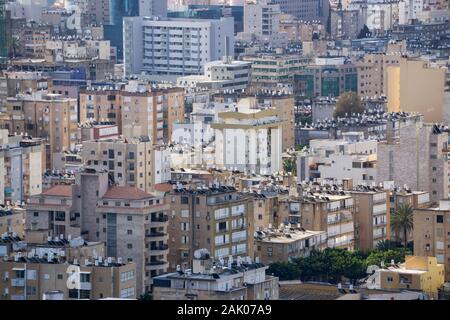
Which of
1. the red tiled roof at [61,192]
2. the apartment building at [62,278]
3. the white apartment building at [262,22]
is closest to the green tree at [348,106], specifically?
the red tiled roof at [61,192]

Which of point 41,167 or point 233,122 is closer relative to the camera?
point 41,167

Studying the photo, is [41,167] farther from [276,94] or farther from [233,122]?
[276,94]

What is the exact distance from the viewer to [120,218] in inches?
750

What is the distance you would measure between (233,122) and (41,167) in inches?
195

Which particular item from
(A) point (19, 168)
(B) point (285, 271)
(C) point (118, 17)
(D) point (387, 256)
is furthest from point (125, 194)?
(C) point (118, 17)

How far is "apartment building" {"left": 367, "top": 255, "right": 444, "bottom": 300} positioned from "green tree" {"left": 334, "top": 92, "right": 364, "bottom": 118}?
20329 mm

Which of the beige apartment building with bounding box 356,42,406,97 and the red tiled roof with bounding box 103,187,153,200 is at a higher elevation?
the red tiled roof with bounding box 103,187,153,200

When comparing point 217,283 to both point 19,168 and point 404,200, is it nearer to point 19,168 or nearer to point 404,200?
point 404,200

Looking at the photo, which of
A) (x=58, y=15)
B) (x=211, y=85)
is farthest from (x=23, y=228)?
(x=58, y=15)

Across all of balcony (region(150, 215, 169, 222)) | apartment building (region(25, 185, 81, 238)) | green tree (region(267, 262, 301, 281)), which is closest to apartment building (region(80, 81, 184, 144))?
apartment building (region(25, 185, 81, 238))

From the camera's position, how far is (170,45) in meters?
52.1

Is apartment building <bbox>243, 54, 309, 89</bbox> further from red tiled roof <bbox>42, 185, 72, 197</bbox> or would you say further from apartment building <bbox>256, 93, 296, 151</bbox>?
red tiled roof <bbox>42, 185, 72, 197</bbox>

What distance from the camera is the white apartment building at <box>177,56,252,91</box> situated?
147 ft
